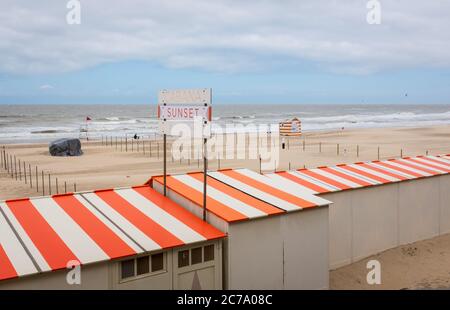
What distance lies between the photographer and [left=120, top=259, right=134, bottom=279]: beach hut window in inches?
345

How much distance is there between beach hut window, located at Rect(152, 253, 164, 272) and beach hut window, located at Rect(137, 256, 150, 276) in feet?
0.41

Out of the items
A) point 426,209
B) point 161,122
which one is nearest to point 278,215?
point 161,122

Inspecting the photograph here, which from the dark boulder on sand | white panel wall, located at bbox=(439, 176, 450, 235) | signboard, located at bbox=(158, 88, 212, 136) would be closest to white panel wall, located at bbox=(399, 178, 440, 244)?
white panel wall, located at bbox=(439, 176, 450, 235)

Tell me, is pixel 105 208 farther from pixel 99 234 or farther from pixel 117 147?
pixel 117 147

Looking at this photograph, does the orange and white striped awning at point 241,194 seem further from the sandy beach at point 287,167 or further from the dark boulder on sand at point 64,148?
the dark boulder on sand at point 64,148

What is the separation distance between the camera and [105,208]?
35.0 feet

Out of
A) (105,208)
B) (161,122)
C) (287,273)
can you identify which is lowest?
(287,273)

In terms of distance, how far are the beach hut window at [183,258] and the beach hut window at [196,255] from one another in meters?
0.15

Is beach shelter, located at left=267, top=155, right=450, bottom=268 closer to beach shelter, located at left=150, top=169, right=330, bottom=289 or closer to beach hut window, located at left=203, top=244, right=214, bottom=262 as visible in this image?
beach shelter, located at left=150, top=169, right=330, bottom=289

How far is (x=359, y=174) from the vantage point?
15.2 meters

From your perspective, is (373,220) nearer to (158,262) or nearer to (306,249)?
(306,249)

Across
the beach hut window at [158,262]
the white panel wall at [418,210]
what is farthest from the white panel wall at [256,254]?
the white panel wall at [418,210]

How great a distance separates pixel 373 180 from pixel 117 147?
36.9m

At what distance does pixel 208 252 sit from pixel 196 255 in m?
0.27
